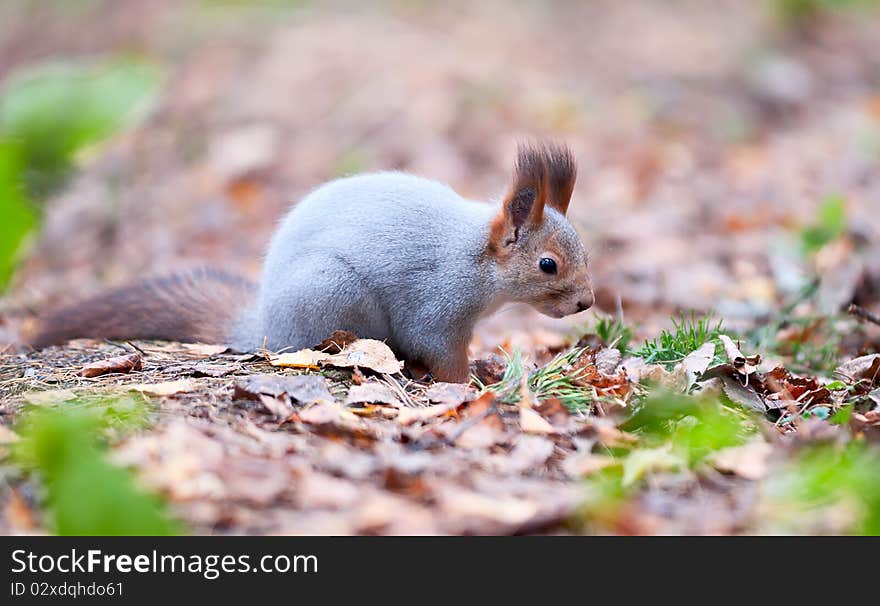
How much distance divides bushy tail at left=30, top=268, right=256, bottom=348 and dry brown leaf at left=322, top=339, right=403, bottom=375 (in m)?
0.92

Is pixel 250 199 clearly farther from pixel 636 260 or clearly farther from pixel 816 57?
pixel 816 57

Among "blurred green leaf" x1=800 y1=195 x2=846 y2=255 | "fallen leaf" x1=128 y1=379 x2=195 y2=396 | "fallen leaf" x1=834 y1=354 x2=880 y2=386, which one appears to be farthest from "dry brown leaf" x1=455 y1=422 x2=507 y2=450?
"blurred green leaf" x1=800 y1=195 x2=846 y2=255

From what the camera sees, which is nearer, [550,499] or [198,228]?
[550,499]

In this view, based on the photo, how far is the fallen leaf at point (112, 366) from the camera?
395 cm

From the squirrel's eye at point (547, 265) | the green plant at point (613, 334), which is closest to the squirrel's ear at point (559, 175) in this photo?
the squirrel's eye at point (547, 265)

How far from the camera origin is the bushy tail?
4777 millimetres

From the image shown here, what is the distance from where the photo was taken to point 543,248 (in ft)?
14.2

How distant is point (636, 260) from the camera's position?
266 inches

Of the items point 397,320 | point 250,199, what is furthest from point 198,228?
point 397,320

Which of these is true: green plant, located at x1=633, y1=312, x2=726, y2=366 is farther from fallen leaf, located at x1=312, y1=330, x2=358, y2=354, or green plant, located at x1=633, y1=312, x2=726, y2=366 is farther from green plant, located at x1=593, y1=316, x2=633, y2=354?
fallen leaf, located at x1=312, y1=330, x2=358, y2=354

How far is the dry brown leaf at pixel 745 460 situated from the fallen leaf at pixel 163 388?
1.89m

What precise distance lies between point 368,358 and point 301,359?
0.27 meters

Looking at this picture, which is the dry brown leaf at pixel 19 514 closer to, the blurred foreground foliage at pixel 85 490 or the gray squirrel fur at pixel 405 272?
the blurred foreground foliage at pixel 85 490

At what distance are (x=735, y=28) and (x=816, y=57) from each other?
3.41 feet
